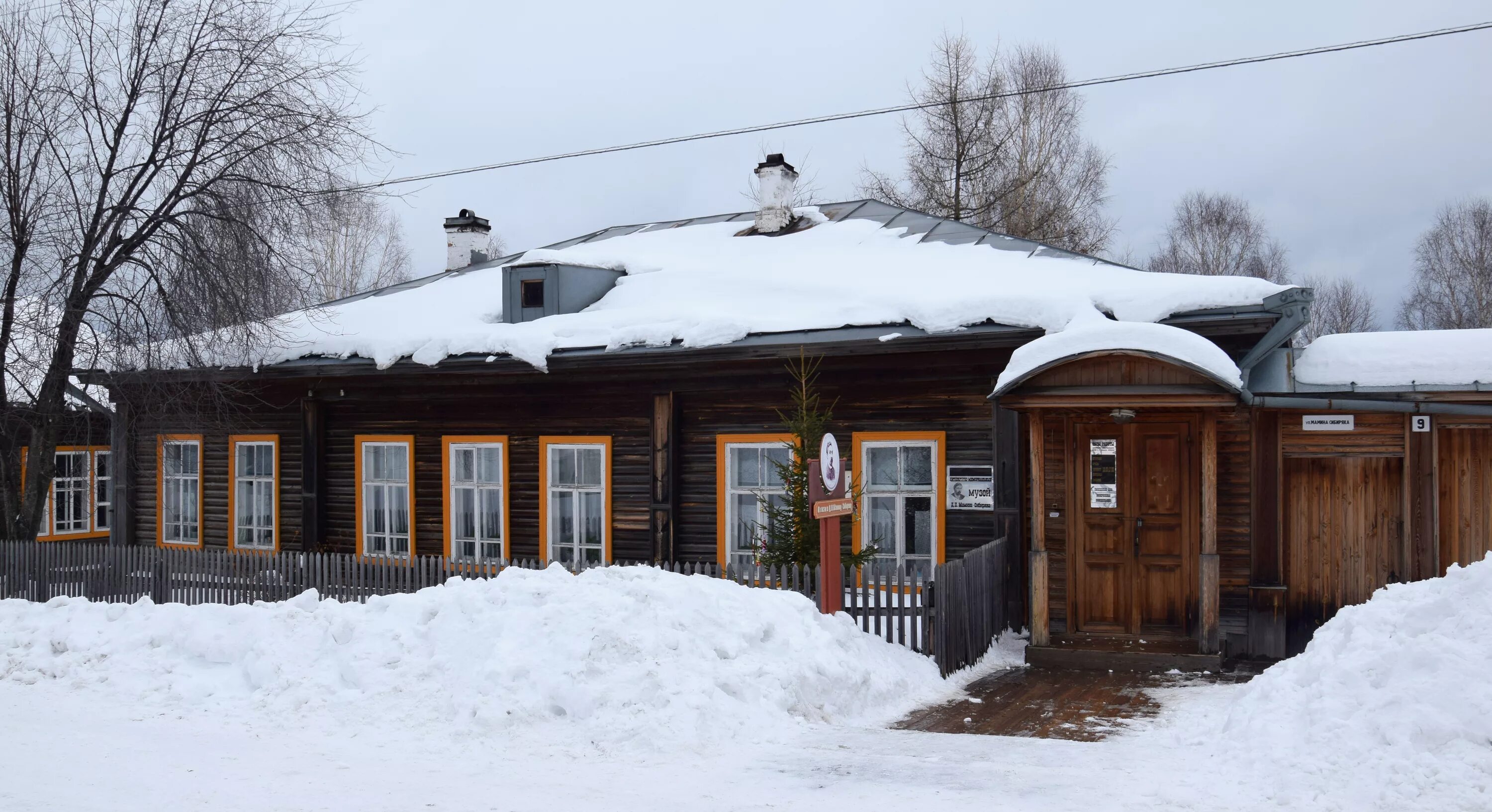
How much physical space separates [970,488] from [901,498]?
2.51 ft

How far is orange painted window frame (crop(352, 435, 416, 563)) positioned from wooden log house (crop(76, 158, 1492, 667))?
0.03 metres

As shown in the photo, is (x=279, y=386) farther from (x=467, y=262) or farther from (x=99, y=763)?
(x=99, y=763)

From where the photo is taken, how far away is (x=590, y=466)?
13.8 metres

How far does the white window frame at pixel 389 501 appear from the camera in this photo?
14641 mm

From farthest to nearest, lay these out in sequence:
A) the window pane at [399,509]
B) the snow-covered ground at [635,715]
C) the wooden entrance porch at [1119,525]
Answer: the window pane at [399,509] → the wooden entrance porch at [1119,525] → the snow-covered ground at [635,715]

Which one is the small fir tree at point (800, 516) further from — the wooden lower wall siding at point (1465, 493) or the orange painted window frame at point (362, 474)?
the orange painted window frame at point (362, 474)

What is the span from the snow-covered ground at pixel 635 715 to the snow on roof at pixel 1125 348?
250cm

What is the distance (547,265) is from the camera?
14.4m

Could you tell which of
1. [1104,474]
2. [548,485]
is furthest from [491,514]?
[1104,474]

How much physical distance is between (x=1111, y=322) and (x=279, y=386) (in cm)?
1074

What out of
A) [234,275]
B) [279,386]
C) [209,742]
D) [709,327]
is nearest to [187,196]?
[234,275]

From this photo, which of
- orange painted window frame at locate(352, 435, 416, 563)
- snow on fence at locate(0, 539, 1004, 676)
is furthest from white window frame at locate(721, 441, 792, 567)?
orange painted window frame at locate(352, 435, 416, 563)

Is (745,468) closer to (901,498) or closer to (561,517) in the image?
(901,498)

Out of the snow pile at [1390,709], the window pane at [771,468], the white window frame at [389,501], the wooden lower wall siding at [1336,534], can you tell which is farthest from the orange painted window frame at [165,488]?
the snow pile at [1390,709]
